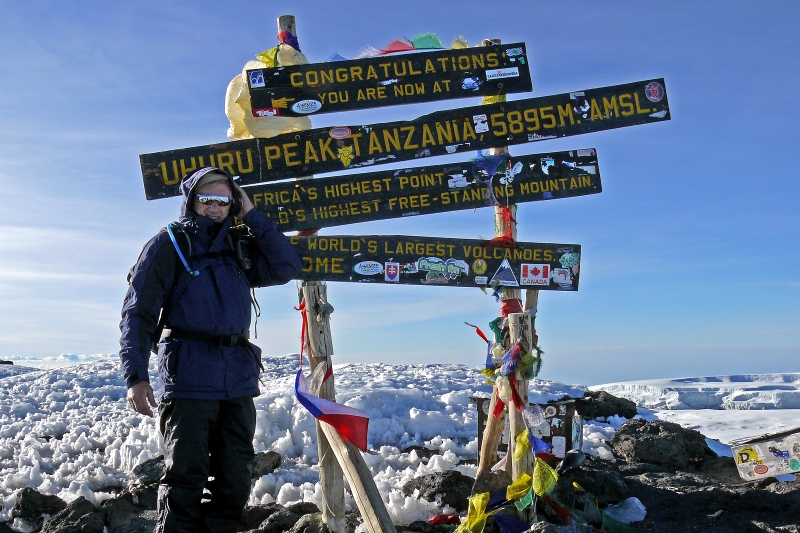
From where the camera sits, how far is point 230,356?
356 centimetres

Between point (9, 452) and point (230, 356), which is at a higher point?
point (230, 356)

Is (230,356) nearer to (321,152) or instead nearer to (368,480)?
(368,480)

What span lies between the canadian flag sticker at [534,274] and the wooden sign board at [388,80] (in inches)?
59.6

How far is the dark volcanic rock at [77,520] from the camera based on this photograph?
209 inches

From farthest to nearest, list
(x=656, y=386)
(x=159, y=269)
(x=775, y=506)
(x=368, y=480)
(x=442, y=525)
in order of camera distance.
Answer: (x=656, y=386), (x=775, y=506), (x=442, y=525), (x=368, y=480), (x=159, y=269)

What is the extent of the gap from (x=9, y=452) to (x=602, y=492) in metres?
7.22

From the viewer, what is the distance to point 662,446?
23.4 ft

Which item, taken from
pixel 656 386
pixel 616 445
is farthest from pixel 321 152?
pixel 656 386

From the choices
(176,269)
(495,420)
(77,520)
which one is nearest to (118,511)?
(77,520)

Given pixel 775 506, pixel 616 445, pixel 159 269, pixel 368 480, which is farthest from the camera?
pixel 616 445

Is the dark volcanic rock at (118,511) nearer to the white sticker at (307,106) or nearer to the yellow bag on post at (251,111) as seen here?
the yellow bag on post at (251,111)

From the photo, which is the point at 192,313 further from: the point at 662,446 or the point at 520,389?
the point at 662,446

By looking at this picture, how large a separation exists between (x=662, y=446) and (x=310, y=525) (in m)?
4.26

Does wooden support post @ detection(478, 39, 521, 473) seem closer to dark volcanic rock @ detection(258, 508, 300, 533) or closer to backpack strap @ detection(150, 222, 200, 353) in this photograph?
dark volcanic rock @ detection(258, 508, 300, 533)
